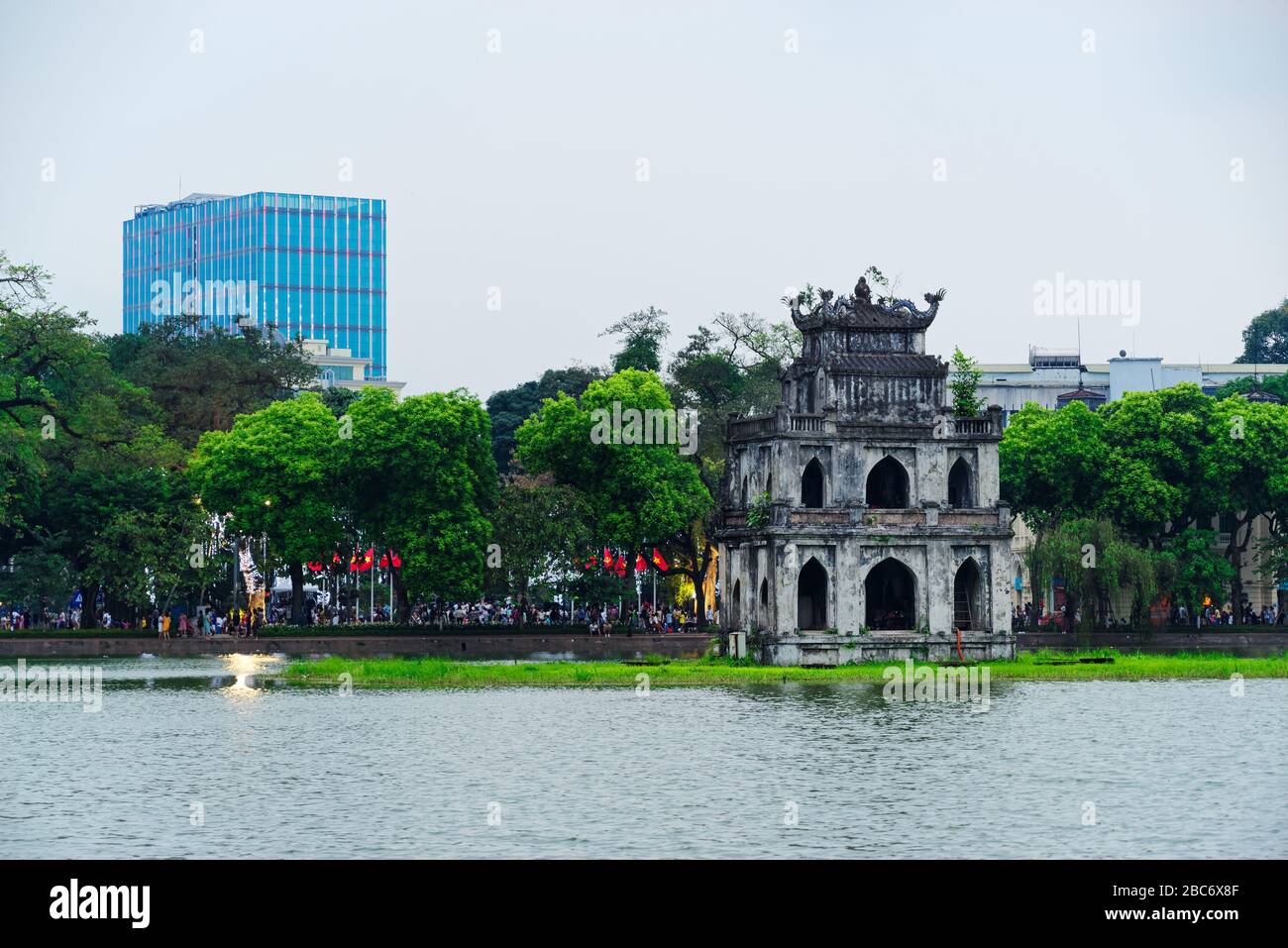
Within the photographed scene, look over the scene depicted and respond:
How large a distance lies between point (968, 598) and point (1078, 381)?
64.3 meters

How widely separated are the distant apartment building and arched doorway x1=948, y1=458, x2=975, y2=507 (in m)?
39.6

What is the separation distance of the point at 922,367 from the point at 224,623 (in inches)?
1643

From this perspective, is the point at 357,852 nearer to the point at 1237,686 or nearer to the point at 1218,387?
the point at 1237,686

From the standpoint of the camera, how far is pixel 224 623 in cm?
10431

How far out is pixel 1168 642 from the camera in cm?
9650

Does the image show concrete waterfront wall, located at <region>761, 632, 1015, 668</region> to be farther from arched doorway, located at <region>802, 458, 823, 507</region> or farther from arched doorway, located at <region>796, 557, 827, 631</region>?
arched doorway, located at <region>802, 458, 823, 507</region>

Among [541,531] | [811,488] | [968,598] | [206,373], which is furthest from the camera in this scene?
[206,373]

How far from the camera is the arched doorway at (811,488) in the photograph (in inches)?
3334

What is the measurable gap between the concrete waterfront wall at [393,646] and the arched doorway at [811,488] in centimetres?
1124

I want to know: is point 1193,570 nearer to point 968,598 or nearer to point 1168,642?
point 1168,642

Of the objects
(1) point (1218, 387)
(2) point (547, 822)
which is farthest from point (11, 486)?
(1) point (1218, 387)

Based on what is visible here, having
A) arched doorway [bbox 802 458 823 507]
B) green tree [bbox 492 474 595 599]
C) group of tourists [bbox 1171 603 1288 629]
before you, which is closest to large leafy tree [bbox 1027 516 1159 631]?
group of tourists [bbox 1171 603 1288 629]

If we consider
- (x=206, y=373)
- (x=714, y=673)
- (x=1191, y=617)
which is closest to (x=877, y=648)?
(x=714, y=673)

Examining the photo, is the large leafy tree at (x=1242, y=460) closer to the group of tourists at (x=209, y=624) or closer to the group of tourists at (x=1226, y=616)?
the group of tourists at (x=1226, y=616)
